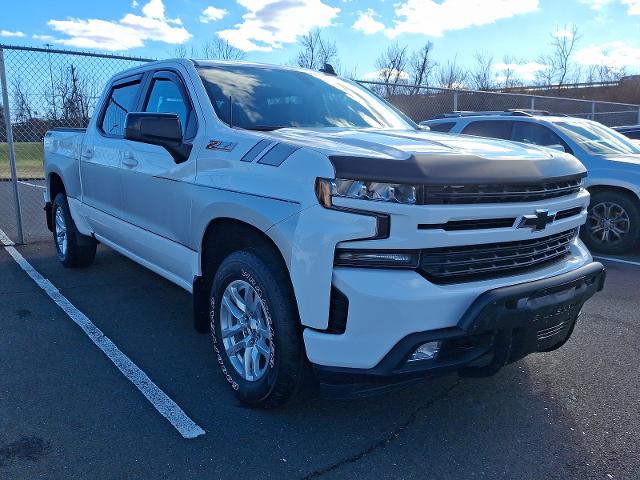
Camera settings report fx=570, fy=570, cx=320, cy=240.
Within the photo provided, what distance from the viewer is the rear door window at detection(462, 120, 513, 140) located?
827cm

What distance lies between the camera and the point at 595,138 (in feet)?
26.2

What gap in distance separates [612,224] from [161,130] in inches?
237

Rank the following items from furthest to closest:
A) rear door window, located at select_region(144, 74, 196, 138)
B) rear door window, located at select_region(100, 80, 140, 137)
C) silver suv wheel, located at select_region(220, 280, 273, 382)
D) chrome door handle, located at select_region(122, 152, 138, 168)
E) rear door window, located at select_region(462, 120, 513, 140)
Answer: rear door window, located at select_region(462, 120, 513, 140) → rear door window, located at select_region(100, 80, 140, 137) → chrome door handle, located at select_region(122, 152, 138, 168) → rear door window, located at select_region(144, 74, 196, 138) → silver suv wheel, located at select_region(220, 280, 273, 382)

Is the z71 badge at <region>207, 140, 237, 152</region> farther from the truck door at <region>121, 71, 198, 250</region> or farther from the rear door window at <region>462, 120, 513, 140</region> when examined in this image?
the rear door window at <region>462, 120, 513, 140</region>

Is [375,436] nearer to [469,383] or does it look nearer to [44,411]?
[469,383]

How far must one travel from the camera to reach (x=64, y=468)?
266 cm

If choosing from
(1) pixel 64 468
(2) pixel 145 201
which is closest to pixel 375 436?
(1) pixel 64 468

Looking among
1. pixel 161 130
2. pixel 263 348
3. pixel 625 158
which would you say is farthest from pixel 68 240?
pixel 625 158

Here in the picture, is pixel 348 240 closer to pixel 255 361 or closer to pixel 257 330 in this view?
pixel 257 330

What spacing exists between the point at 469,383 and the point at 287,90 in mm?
2328

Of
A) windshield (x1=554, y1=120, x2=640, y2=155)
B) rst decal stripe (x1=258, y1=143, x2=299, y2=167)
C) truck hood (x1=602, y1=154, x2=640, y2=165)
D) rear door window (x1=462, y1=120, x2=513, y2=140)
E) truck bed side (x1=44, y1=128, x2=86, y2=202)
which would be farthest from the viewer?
rear door window (x1=462, y1=120, x2=513, y2=140)

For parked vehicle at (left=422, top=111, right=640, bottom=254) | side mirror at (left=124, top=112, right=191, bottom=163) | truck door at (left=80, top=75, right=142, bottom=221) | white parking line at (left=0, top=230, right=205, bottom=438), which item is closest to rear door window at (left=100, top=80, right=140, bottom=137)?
truck door at (left=80, top=75, right=142, bottom=221)

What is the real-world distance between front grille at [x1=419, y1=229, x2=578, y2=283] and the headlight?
0.26 meters

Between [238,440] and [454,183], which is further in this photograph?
[238,440]
